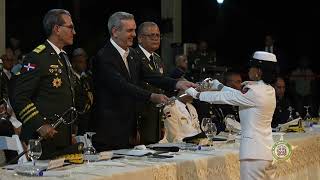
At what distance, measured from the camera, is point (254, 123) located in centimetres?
392

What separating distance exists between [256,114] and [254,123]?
2.3 inches

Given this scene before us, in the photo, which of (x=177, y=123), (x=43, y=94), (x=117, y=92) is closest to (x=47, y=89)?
(x=43, y=94)

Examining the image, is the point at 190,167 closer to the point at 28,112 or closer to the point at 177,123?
the point at 28,112

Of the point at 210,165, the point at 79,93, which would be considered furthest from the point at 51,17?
the point at 210,165

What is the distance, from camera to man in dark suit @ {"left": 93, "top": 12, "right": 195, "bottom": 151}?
456cm

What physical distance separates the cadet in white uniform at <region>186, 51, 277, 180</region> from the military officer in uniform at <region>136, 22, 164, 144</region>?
3.31 feet

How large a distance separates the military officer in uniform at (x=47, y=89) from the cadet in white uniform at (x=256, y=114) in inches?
37.5

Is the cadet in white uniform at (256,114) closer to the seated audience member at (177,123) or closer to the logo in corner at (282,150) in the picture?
the logo in corner at (282,150)

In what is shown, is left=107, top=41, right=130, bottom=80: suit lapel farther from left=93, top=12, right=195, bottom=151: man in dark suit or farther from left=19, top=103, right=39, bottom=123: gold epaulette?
left=19, top=103, right=39, bottom=123: gold epaulette

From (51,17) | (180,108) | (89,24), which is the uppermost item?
(89,24)

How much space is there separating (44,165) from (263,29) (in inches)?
401

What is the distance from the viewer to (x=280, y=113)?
752 cm

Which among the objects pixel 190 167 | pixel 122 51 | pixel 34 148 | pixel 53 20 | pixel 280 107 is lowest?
pixel 190 167

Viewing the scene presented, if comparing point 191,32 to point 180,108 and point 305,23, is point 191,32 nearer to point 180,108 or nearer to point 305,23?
point 305,23
